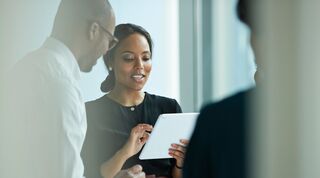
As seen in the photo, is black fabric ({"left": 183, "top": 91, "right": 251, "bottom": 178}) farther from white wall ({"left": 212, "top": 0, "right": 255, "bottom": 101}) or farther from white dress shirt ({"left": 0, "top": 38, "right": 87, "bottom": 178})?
white dress shirt ({"left": 0, "top": 38, "right": 87, "bottom": 178})

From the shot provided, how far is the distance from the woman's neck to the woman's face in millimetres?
15

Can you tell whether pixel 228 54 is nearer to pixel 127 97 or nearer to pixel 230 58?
pixel 230 58

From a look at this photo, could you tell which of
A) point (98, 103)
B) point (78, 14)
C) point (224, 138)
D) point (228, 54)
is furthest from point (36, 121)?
point (224, 138)

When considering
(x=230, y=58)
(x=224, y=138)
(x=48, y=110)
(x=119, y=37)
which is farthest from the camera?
(x=119, y=37)

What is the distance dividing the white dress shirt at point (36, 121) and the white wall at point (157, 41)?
9cm

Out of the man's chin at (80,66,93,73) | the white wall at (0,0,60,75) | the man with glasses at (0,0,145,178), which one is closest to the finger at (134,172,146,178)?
the man with glasses at (0,0,145,178)

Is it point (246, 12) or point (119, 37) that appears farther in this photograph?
point (119, 37)

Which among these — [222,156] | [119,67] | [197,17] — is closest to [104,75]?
[119,67]

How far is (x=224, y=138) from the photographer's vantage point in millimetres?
675

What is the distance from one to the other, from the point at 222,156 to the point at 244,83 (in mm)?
290

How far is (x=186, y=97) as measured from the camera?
1.16 metres

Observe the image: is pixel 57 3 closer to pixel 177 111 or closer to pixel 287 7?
pixel 177 111

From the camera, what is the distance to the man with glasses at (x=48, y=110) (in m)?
1.10

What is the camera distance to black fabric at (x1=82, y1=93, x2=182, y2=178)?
1.20 metres
